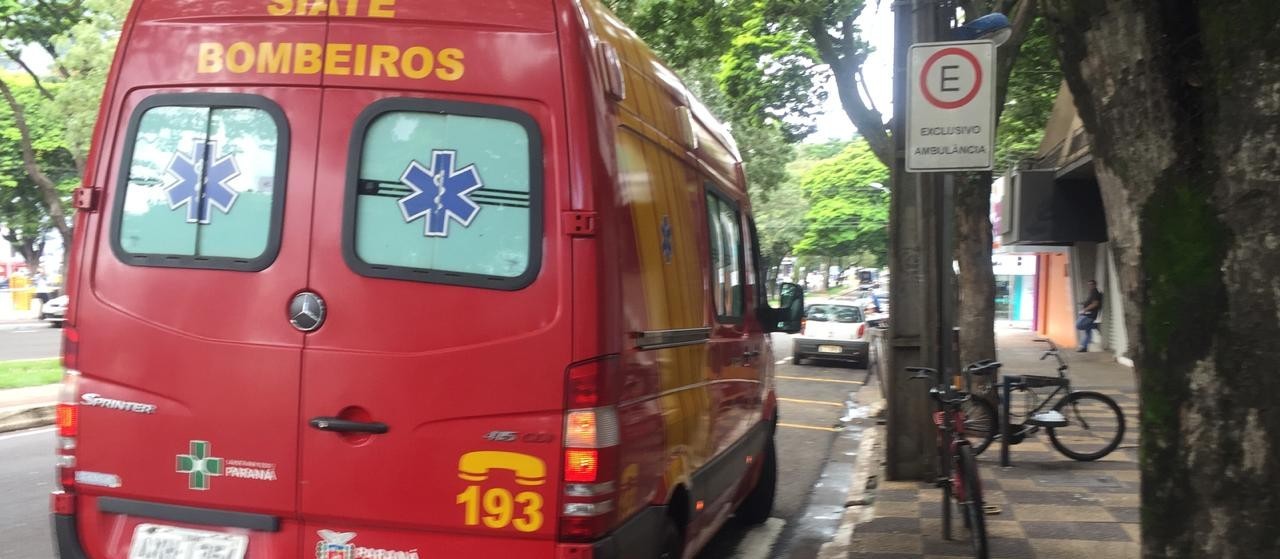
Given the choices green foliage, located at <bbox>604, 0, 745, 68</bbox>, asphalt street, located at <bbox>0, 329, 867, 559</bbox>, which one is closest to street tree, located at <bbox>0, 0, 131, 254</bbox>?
asphalt street, located at <bbox>0, 329, 867, 559</bbox>

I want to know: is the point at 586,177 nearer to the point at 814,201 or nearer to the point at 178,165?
the point at 178,165

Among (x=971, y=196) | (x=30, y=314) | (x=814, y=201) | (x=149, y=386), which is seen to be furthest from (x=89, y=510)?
(x=814, y=201)

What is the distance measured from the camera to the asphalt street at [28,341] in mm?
19547

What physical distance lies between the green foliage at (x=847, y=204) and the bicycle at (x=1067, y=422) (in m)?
35.5

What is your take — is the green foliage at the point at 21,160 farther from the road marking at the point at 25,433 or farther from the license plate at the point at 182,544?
the license plate at the point at 182,544

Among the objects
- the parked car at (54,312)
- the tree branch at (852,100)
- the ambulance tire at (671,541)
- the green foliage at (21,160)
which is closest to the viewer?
the ambulance tire at (671,541)

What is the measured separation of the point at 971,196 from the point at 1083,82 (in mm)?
7529

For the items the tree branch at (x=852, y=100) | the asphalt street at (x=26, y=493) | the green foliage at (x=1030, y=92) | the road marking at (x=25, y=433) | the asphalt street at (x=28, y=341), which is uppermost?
the green foliage at (x=1030, y=92)

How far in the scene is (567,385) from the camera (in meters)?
3.26

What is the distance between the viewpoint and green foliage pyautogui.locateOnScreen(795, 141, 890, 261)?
45.8 meters

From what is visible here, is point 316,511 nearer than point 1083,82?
Yes

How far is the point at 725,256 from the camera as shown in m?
5.57

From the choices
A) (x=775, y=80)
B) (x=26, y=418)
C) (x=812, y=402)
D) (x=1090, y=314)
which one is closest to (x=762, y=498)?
(x=26, y=418)

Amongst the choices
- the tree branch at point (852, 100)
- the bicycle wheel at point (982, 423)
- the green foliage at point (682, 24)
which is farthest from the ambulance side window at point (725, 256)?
the green foliage at point (682, 24)
